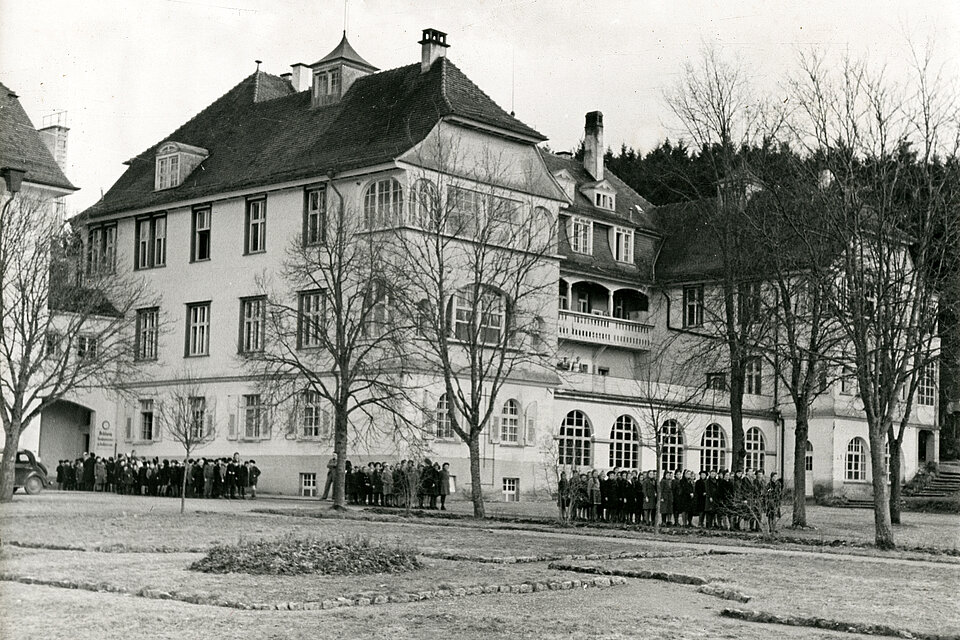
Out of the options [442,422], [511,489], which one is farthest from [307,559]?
[511,489]

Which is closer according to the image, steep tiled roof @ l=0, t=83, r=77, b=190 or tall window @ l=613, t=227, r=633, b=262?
steep tiled roof @ l=0, t=83, r=77, b=190

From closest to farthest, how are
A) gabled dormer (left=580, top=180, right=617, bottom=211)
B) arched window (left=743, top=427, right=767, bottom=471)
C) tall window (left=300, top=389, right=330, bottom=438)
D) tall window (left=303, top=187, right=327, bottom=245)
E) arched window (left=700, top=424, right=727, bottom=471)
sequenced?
tall window (left=300, top=389, right=330, bottom=438) → tall window (left=303, top=187, right=327, bottom=245) → arched window (left=700, top=424, right=727, bottom=471) → arched window (left=743, top=427, right=767, bottom=471) → gabled dormer (left=580, top=180, right=617, bottom=211)

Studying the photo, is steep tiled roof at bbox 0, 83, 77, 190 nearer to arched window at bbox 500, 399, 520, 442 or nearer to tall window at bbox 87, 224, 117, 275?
tall window at bbox 87, 224, 117, 275

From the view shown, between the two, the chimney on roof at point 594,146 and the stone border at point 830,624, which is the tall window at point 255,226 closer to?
the chimney on roof at point 594,146

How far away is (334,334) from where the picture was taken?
43.5 metres

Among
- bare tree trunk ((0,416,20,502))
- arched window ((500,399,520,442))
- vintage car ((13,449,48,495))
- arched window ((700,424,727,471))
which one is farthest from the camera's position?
arched window ((700,424,727,471))

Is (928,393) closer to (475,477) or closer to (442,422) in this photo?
(442,422)

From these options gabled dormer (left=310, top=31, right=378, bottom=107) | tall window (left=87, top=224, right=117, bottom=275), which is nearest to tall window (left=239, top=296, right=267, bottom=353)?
tall window (left=87, top=224, right=117, bottom=275)

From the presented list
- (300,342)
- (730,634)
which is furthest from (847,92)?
(300,342)

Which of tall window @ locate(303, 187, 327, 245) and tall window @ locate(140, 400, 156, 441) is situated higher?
tall window @ locate(303, 187, 327, 245)

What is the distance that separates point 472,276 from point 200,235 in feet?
41.6

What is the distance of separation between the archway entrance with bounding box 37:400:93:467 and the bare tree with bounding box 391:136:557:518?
16641 mm

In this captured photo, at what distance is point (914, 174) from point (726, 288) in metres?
8.37

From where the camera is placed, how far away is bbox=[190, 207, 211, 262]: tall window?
165 feet
